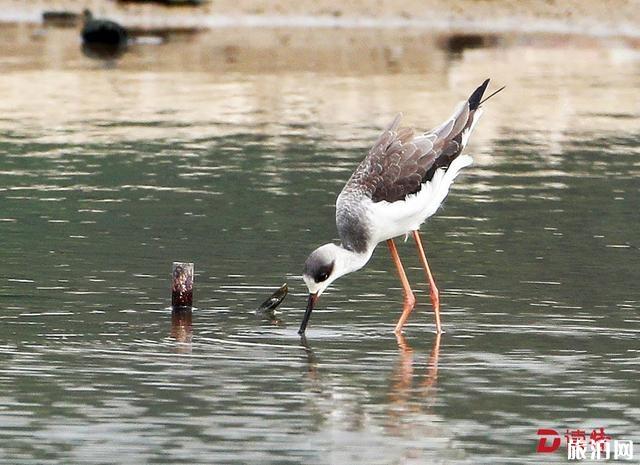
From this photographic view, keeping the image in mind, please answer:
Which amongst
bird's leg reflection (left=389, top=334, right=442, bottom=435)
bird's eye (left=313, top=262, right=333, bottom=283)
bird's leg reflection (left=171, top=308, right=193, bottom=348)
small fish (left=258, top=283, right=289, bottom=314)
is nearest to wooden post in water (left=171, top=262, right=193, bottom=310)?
bird's leg reflection (left=171, top=308, right=193, bottom=348)

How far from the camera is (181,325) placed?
12.4 metres

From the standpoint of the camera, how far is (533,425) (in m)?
9.79

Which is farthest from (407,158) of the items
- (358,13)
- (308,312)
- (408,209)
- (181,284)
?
(358,13)

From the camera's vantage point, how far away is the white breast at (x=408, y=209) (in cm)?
1214

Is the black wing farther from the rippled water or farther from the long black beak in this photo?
the rippled water

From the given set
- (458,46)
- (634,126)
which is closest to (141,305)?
(634,126)

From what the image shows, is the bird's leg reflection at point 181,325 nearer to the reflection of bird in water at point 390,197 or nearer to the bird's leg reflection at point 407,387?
the reflection of bird in water at point 390,197

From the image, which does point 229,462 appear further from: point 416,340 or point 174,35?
point 174,35

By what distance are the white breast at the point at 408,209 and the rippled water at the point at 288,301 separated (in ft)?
2.33

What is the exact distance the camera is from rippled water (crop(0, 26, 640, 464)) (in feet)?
31.9

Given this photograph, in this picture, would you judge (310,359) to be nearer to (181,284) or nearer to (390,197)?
(390,197)

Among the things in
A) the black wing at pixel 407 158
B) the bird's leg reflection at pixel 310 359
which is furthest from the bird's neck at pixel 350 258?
the bird's leg reflection at pixel 310 359

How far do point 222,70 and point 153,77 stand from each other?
2387 mm

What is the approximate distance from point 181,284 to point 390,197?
66.9 inches
